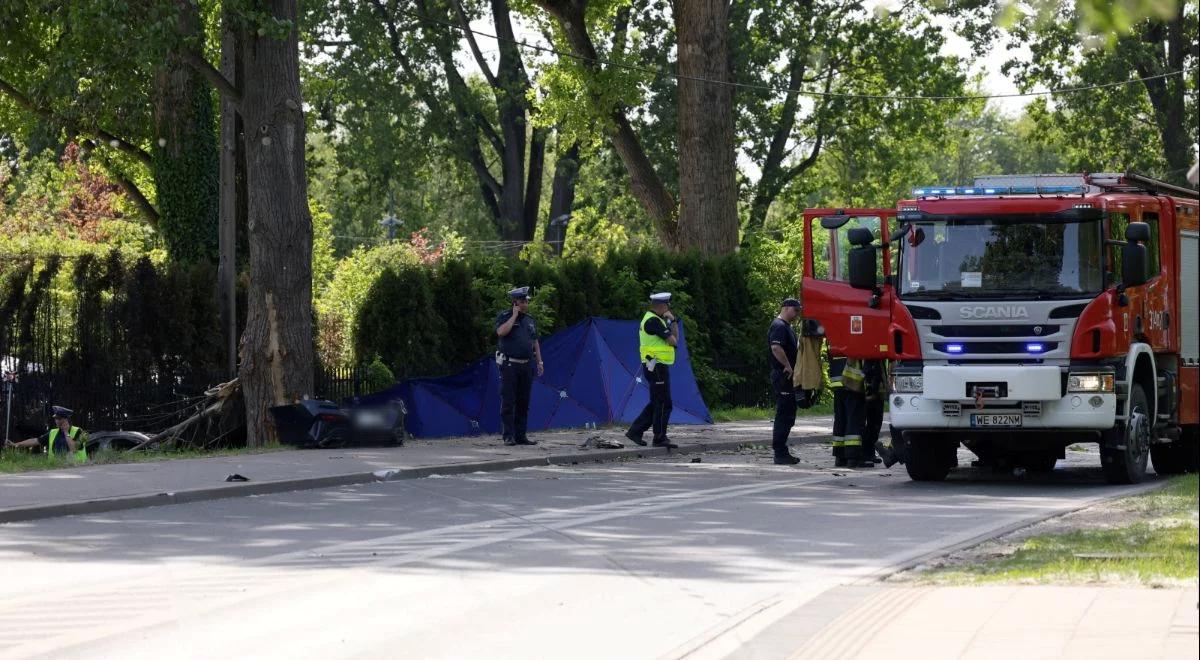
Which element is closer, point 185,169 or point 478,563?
point 478,563

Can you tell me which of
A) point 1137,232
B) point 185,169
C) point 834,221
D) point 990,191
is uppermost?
point 185,169

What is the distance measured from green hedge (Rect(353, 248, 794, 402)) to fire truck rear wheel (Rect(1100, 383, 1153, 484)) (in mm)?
10381

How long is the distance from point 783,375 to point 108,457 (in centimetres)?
745

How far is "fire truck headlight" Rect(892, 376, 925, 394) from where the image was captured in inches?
633

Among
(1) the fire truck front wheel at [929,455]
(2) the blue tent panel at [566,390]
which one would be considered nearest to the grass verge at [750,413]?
(2) the blue tent panel at [566,390]

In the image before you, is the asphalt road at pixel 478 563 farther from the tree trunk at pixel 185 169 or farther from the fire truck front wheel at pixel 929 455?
the tree trunk at pixel 185 169

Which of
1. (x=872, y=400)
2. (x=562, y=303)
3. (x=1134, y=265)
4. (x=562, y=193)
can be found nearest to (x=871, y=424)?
(x=872, y=400)

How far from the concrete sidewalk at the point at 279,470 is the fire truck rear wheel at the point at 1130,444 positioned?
6.09 metres

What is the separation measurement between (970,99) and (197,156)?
25.5m

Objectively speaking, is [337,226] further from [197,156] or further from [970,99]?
[197,156]

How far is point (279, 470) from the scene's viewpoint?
17.1 metres

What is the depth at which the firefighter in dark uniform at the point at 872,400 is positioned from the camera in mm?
18406

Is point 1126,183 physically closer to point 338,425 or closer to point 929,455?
point 929,455

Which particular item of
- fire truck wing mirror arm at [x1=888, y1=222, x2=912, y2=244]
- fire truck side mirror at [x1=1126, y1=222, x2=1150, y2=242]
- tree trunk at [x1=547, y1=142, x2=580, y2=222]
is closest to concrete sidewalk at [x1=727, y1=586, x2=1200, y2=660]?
fire truck side mirror at [x1=1126, y1=222, x2=1150, y2=242]
